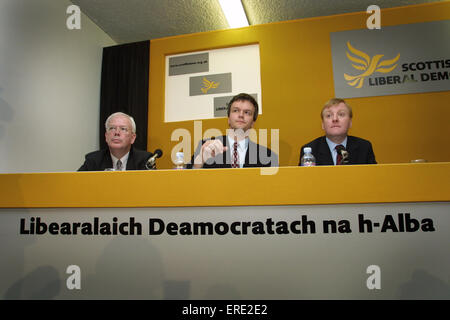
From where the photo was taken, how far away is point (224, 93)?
10.5ft

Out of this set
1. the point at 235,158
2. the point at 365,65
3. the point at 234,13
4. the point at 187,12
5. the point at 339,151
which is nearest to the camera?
the point at 339,151

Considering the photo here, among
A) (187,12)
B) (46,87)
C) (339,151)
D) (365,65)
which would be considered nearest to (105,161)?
(46,87)

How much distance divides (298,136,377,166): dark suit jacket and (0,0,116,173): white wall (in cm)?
258

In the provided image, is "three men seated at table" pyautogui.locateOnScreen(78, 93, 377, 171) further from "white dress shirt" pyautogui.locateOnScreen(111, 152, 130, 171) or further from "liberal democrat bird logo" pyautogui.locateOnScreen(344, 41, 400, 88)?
"liberal democrat bird logo" pyautogui.locateOnScreen(344, 41, 400, 88)

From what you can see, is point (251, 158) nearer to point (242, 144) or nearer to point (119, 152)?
point (242, 144)

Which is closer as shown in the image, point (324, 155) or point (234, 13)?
point (324, 155)

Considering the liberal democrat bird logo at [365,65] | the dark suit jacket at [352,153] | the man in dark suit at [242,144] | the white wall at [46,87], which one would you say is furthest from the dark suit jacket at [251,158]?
the white wall at [46,87]

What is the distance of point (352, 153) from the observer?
2.07m

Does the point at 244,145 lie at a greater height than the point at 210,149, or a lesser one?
greater

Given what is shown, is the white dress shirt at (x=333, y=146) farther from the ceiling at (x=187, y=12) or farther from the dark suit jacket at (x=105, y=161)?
the ceiling at (x=187, y=12)

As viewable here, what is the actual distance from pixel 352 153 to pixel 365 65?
1361mm

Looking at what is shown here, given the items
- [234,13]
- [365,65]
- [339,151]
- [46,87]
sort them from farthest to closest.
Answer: [234,13] → [365,65] → [46,87] → [339,151]
